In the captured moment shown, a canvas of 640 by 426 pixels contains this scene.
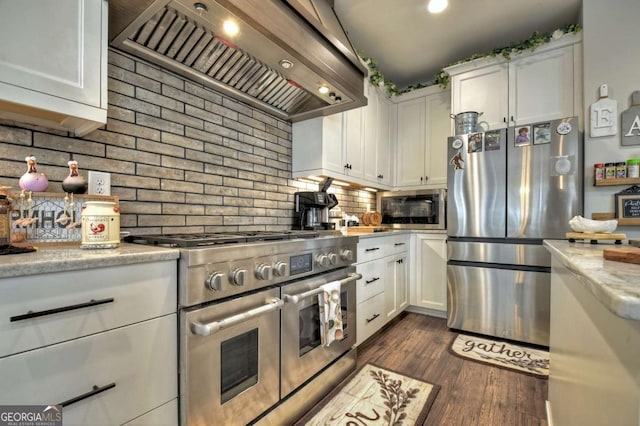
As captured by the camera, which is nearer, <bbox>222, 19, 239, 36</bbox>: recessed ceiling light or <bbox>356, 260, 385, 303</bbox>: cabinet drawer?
<bbox>222, 19, 239, 36</bbox>: recessed ceiling light

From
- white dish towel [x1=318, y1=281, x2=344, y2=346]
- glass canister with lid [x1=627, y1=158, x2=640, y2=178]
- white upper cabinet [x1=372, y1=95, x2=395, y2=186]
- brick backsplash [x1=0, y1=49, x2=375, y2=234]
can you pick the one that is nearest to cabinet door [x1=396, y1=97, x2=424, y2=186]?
white upper cabinet [x1=372, y1=95, x2=395, y2=186]

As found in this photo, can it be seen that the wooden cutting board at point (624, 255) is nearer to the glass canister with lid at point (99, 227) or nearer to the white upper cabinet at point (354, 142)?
the glass canister with lid at point (99, 227)

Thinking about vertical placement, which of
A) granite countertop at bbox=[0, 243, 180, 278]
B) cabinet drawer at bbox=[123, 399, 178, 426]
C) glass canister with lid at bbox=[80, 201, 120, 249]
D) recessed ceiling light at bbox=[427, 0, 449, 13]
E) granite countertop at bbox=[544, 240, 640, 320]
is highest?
recessed ceiling light at bbox=[427, 0, 449, 13]

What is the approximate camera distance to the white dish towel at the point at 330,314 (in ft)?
5.37

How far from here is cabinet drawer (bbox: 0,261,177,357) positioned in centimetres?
72

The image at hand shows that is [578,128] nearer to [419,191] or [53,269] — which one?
[419,191]

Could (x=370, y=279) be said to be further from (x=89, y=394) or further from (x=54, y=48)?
(x=54, y=48)

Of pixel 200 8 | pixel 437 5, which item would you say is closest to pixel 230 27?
pixel 200 8

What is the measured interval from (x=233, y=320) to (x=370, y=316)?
148cm

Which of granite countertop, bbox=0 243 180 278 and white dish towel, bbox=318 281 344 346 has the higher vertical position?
granite countertop, bbox=0 243 180 278

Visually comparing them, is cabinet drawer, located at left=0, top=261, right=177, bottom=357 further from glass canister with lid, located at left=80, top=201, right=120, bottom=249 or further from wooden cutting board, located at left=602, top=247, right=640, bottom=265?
wooden cutting board, located at left=602, top=247, right=640, bottom=265

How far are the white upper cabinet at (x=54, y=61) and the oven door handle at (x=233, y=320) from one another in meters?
0.90

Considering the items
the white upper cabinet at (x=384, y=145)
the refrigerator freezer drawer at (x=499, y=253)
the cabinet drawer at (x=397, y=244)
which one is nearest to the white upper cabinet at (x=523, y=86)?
the white upper cabinet at (x=384, y=145)

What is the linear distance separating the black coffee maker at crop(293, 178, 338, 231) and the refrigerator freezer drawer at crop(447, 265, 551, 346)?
132 cm
